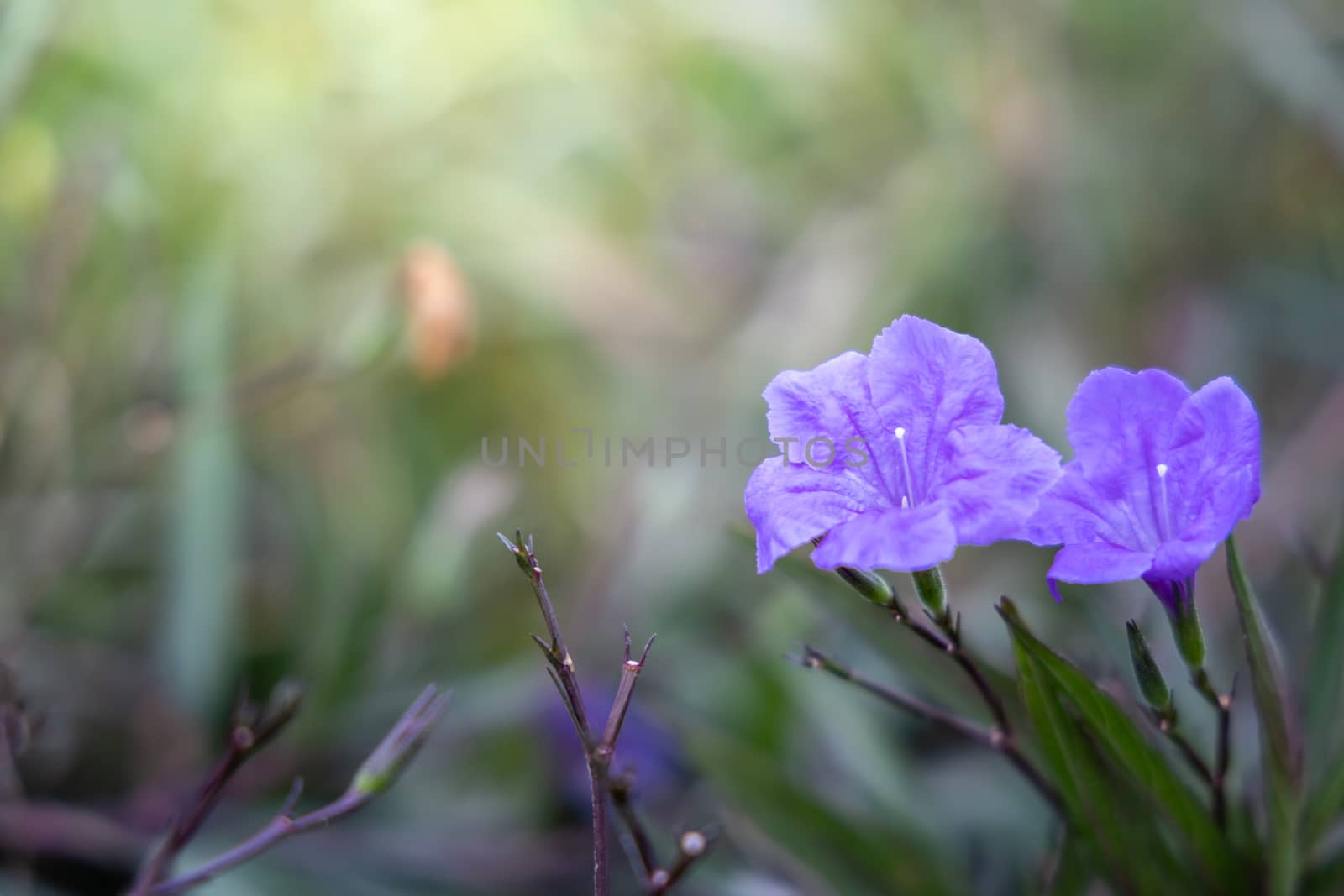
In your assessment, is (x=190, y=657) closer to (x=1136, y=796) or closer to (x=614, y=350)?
(x=614, y=350)

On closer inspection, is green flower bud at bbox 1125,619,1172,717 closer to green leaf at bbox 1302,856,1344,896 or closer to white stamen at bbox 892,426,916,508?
white stamen at bbox 892,426,916,508

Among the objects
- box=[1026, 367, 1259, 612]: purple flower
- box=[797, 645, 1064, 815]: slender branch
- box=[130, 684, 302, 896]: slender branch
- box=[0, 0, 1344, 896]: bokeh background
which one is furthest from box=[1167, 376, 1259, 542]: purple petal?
box=[130, 684, 302, 896]: slender branch

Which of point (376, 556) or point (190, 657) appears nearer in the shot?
point (190, 657)

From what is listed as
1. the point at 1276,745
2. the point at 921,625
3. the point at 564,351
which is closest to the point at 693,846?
the point at 921,625

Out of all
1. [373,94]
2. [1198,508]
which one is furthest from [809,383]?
[373,94]

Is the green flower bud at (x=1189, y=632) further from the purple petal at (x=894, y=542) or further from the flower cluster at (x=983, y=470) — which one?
the purple petal at (x=894, y=542)

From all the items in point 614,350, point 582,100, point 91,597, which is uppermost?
point 582,100

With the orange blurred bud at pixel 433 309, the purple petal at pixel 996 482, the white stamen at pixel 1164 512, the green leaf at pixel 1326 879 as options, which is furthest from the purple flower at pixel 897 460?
the orange blurred bud at pixel 433 309
